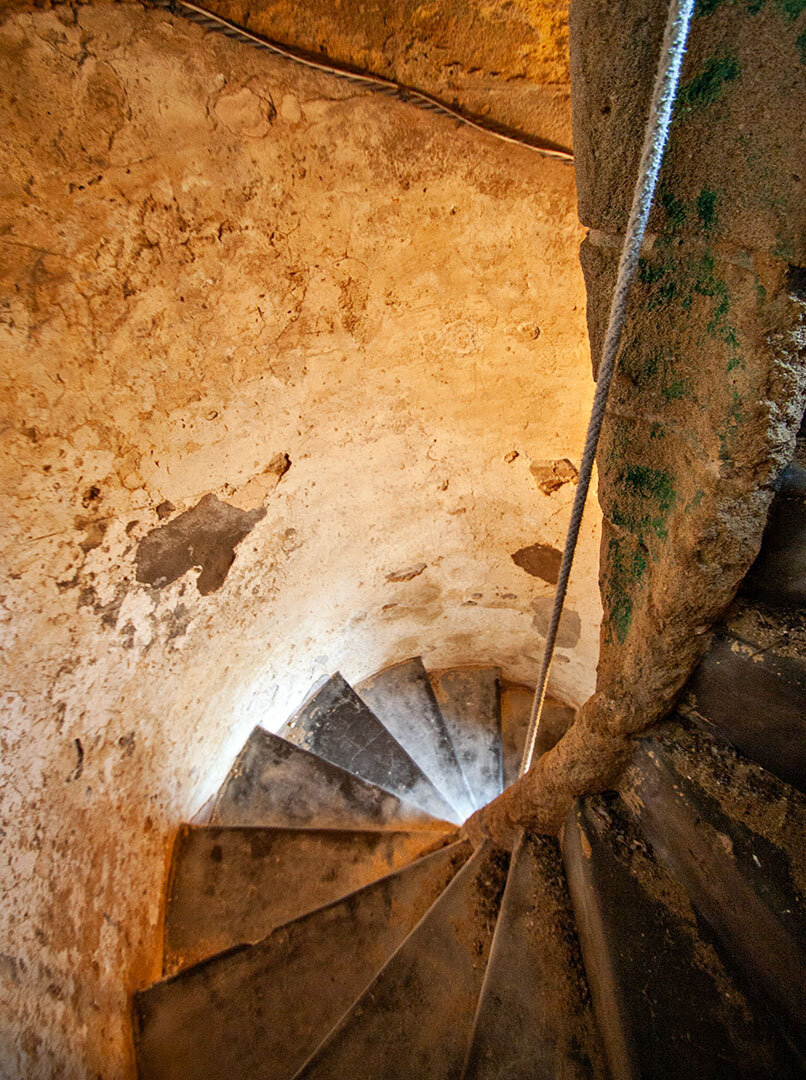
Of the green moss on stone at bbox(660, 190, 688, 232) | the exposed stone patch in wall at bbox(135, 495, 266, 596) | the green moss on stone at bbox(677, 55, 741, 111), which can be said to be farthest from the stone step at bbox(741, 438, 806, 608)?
the exposed stone patch in wall at bbox(135, 495, 266, 596)

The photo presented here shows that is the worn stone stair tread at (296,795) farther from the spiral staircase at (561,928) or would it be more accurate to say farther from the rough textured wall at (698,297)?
the rough textured wall at (698,297)

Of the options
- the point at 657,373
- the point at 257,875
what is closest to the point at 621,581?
the point at 657,373

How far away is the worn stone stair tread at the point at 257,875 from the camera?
220cm

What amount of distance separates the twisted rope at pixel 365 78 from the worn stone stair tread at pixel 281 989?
2412 millimetres

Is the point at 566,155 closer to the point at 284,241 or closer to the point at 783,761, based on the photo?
the point at 284,241

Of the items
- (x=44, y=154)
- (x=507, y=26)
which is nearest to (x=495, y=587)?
(x=507, y=26)

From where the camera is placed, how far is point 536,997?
1.35 meters

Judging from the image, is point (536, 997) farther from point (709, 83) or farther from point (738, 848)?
point (709, 83)

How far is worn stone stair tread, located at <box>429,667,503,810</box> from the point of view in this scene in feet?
12.6

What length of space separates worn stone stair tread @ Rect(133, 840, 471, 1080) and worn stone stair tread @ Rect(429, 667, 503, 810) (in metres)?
1.79

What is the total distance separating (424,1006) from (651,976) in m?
0.76

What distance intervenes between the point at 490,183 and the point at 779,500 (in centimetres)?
114

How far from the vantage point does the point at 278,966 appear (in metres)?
1.92

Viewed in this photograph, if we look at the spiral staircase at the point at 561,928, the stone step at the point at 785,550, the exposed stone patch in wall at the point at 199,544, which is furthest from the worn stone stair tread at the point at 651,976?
the exposed stone patch in wall at the point at 199,544
